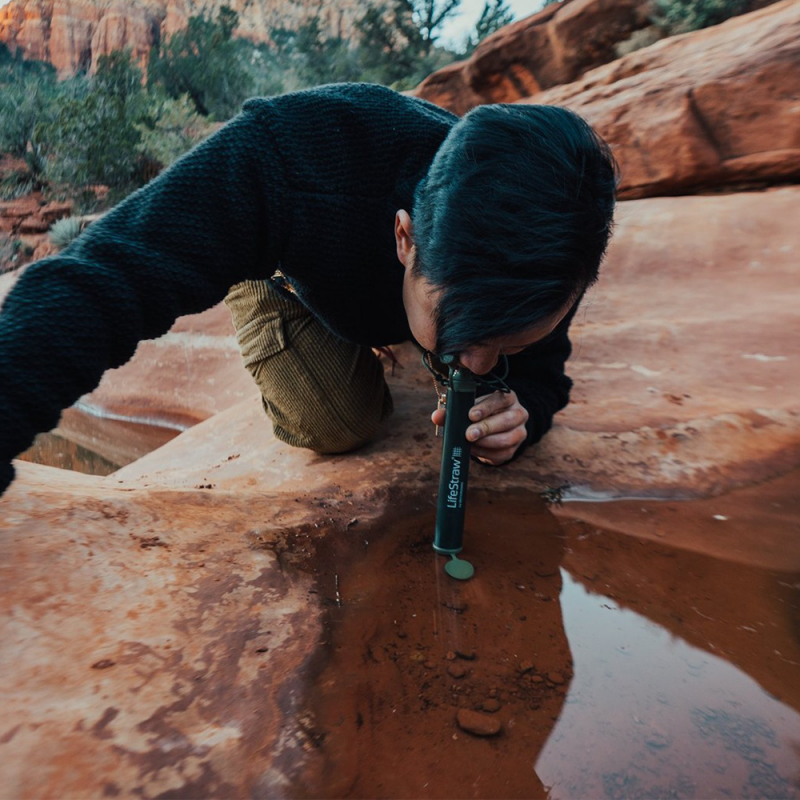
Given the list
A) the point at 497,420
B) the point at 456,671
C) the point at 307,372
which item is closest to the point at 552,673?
the point at 456,671

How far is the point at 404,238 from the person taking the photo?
1315mm

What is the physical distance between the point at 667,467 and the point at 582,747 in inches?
41.2

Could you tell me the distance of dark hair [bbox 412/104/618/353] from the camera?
105 cm

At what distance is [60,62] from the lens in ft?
75.7

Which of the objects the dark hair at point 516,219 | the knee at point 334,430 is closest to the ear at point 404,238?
the dark hair at point 516,219

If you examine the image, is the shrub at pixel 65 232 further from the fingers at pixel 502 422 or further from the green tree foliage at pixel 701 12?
the fingers at pixel 502 422

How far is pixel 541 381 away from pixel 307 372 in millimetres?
712

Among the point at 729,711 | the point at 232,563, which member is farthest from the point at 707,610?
the point at 232,563

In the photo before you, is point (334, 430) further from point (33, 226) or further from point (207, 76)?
point (207, 76)

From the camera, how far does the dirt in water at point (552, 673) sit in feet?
2.94

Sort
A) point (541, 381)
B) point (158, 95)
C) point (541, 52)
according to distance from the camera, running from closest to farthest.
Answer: point (541, 381)
point (541, 52)
point (158, 95)

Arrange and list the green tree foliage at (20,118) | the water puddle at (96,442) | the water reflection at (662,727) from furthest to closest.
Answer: the green tree foliage at (20,118) → the water puddle at (96,442) → the water reflection at (662,727)

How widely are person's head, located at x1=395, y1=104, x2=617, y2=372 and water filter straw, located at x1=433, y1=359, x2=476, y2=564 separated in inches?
6.9

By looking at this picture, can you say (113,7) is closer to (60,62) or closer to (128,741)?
(60,62)
